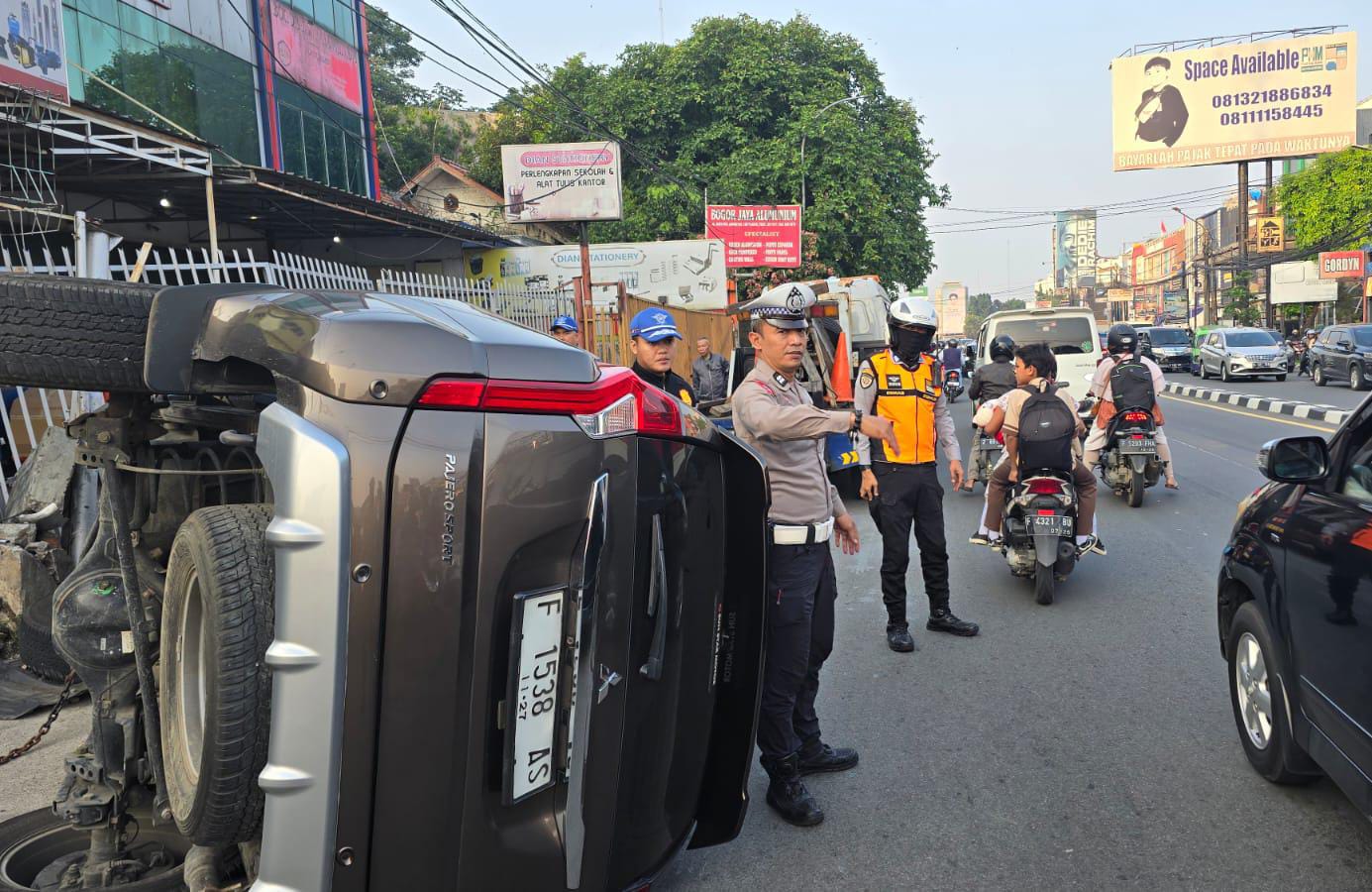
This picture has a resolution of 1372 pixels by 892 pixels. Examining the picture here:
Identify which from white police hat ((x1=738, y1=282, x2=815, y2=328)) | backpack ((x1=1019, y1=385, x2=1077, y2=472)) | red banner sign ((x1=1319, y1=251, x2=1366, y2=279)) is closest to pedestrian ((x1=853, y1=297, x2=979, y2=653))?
backpack ((x1=1019, y1=385, x2=1077, y2=472))

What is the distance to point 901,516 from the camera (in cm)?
566

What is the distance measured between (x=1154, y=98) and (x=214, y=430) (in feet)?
189

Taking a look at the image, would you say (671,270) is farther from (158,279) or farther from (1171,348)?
(158,279)

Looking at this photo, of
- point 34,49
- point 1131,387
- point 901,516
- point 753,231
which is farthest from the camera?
point 753,231

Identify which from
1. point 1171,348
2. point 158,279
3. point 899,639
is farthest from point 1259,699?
point 1171,348

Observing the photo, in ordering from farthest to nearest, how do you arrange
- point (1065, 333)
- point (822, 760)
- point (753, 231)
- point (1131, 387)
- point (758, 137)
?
point (758, 137) < point (753, 231) < point (1065, 333) < point (1131, 387) < point (822, 760)

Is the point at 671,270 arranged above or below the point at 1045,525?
above

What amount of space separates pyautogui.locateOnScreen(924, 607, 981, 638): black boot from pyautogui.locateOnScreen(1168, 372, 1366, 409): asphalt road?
50.3ft

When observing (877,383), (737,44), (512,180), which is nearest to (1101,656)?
(877,383)

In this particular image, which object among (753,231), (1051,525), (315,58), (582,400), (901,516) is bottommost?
(1051,525)

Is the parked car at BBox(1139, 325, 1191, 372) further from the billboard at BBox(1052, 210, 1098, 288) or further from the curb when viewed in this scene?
the billboard at BBox(1052, 210, 1098, 288)

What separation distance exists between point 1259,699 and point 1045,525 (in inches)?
105

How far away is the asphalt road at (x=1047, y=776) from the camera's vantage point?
10.8 ft

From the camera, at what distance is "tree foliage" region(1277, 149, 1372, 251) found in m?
40.7
